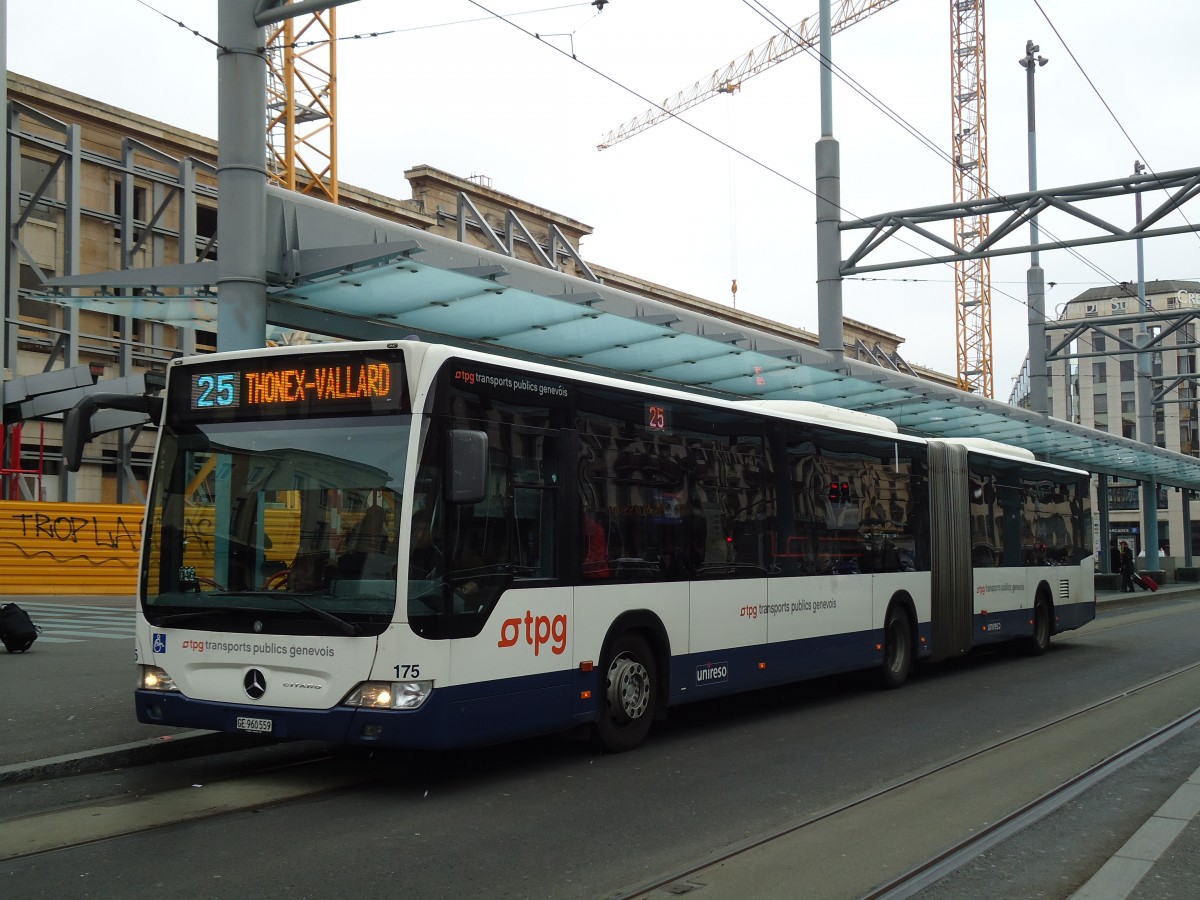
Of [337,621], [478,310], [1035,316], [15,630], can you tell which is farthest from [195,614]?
[1035,316]

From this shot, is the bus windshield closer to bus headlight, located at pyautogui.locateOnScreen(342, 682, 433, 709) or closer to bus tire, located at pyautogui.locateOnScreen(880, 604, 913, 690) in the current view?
bus headlight, located at pyautogui.locateOnScreen(342, 682, 433, 709)

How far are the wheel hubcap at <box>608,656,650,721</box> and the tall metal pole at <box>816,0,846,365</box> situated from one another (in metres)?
11.9

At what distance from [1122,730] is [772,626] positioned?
3281 mm

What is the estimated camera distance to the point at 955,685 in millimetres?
14922

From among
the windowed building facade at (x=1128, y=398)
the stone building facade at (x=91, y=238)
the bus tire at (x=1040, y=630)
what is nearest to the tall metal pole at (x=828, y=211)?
the bus tire at (x=1040, y=630)

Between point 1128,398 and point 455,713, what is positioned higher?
point 1128,398

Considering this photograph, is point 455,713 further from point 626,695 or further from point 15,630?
point 15,630

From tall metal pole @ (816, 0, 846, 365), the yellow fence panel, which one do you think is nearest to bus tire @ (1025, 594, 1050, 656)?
tall metal pole @ (816, 0, 846, 365)

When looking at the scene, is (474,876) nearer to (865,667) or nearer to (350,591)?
(350,591)

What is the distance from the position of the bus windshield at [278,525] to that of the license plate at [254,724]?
589mm

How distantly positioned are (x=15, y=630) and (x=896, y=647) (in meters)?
10.2

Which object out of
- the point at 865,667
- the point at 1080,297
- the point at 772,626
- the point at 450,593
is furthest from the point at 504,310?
the point at 1080,297

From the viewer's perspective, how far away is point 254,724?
7.83 meters

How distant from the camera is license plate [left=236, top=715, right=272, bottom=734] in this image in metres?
7.79
